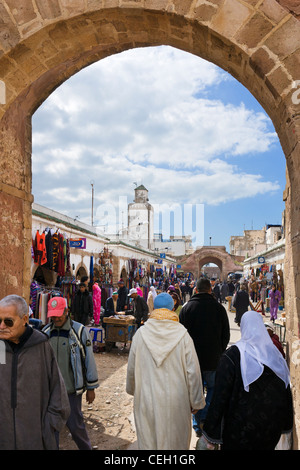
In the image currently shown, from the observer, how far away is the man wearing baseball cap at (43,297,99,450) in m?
3.39

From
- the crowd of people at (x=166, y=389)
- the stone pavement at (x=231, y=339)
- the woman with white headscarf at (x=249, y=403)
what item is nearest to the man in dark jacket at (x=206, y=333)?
the stone pavement at (x=231, y=339)

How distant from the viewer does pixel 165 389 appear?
2.62 metres

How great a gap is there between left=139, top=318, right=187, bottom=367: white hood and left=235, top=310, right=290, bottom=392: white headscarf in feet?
1.67

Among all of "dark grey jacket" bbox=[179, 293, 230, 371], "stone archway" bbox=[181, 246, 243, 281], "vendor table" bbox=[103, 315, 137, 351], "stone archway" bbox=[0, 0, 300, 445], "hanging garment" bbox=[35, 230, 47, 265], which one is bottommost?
"vendor table" bbox=[103, 315, 137, 351]

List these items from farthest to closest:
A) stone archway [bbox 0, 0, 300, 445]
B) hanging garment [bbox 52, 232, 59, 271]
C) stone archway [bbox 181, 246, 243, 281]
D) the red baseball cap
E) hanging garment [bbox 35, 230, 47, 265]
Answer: stone archway [bbox 181, 246, 243, 281], hanging garment [bbox 52, 232, 59, 271], hanging garment [bbox 35, 230, 47, 265], the red baseball cap, stone archway [bbox 0, 0, 300, 445]

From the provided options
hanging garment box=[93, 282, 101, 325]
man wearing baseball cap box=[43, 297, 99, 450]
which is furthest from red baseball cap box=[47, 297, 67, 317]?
hanging garment box=[93, 282, 101, 325]

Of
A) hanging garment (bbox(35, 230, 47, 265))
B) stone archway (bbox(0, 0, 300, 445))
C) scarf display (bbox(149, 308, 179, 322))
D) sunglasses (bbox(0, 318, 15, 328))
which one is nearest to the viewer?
sunglasses (bbox(0, 318, 15, 328))

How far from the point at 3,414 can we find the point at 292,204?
257 centimetres

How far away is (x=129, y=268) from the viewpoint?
55.7ft

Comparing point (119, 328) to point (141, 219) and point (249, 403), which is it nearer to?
point (249, 403)

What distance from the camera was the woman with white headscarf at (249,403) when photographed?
223 centimetres

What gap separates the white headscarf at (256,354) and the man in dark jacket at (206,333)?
1.59 metres

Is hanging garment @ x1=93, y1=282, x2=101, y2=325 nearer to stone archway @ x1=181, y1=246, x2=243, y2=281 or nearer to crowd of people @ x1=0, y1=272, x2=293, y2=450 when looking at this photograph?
crowd of people @ x1=0, y1=272, x2=293, y2=450
